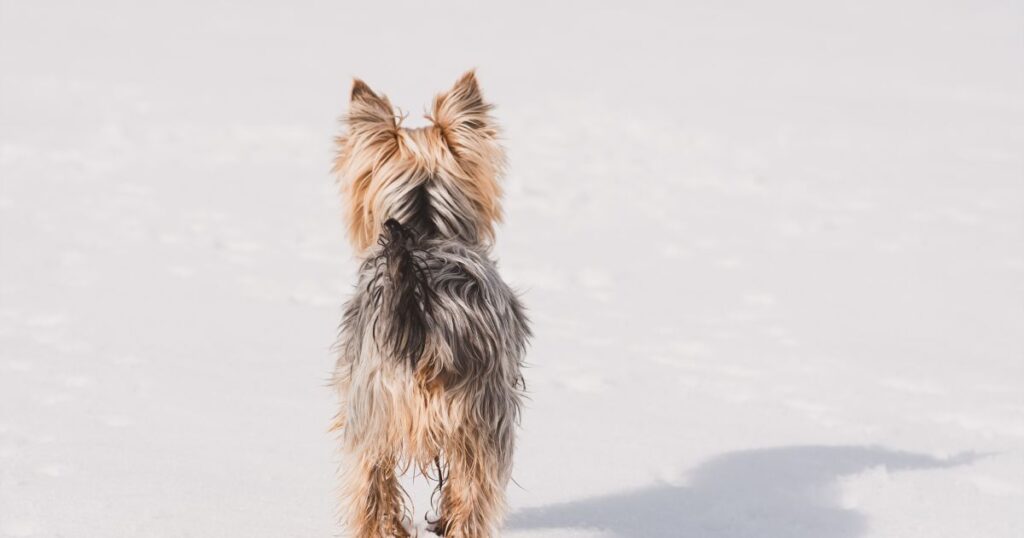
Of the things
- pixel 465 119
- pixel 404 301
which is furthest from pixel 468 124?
pixel 404 301

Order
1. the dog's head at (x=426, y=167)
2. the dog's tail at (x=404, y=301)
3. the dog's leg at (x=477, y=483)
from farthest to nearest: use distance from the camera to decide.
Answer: the dog's head at (x=426, y=167) → the dog's leg at (x=477, y=483) → the dog's tail at (x=404, y=301)

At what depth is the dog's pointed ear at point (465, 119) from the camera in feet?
13.6

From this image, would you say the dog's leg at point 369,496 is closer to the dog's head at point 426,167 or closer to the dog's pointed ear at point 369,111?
the dog's head at point 426,167

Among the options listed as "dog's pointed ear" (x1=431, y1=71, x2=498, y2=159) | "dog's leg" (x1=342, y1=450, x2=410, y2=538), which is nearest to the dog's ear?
"dog's pointed ear" (x1=431, y1=71, x2=498, y2=159)

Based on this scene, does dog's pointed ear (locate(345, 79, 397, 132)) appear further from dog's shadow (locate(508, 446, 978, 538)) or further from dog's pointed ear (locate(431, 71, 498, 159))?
dog's shadow (locate(508, 446, 978, 538))

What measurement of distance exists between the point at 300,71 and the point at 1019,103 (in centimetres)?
1115

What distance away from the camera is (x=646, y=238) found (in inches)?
409

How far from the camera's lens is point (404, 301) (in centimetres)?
362

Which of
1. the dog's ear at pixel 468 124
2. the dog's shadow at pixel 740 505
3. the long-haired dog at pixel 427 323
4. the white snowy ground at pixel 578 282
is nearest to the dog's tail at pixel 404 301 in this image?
the long-haired dog at pixel 427 323

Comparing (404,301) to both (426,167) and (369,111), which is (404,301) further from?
(369,111)

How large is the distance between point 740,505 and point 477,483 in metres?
1.51

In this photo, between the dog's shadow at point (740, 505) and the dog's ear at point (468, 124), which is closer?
the dog's ear at point (468, 124)

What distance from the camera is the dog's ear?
13.6ft

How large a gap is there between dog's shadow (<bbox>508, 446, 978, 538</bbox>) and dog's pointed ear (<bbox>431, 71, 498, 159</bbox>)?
60.8 inches
